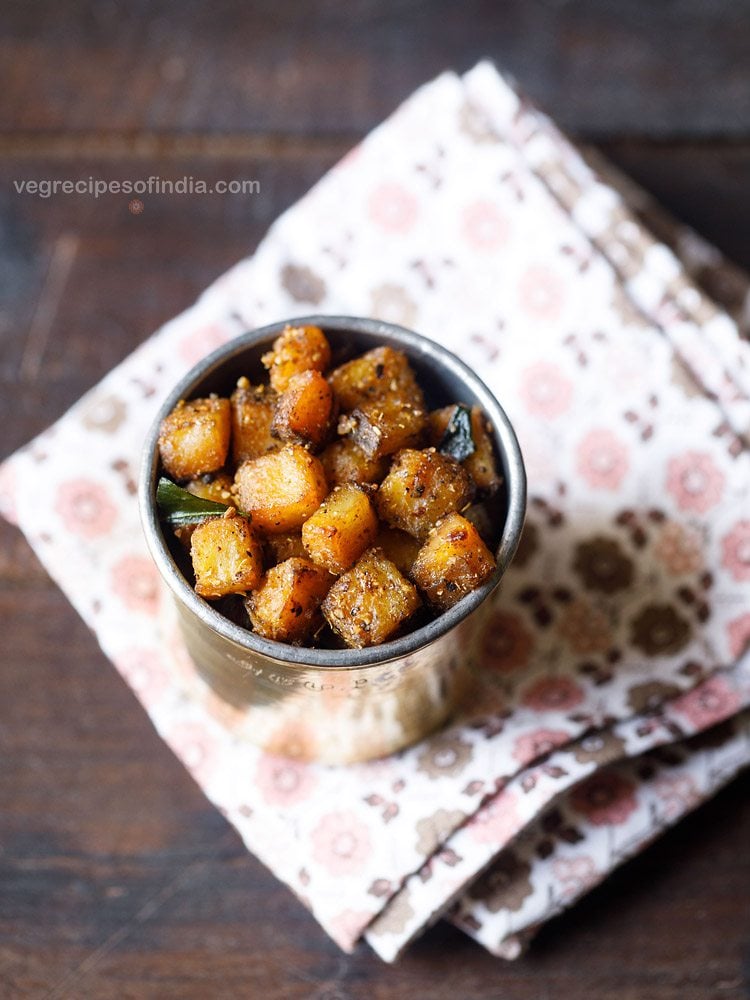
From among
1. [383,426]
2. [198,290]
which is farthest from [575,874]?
[198,290]

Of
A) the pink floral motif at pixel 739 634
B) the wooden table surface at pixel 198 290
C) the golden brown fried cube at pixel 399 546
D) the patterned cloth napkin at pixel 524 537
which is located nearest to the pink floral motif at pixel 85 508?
the patterned cloth napkin at pixel 524 537

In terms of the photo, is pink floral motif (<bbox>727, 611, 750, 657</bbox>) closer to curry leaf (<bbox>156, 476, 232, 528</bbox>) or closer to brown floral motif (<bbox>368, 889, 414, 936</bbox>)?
brown floral motif (<bbox>368, 889, 414, 936</bbox>)

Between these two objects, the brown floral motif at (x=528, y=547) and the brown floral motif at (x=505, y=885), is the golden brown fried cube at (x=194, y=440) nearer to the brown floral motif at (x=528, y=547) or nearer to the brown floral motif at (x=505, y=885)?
the brown floral motif at (x=528, y=547)

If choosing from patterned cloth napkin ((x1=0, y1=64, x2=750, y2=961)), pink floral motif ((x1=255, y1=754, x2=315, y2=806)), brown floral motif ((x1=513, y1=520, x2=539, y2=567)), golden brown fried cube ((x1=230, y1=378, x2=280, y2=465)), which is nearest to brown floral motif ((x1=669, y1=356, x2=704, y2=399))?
patterned cloth napkin ((x1=0, y1=64, x2=750, y2=961))

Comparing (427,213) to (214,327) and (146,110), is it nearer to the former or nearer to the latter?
(214,327)

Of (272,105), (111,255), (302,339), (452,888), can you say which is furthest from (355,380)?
(272,105)
